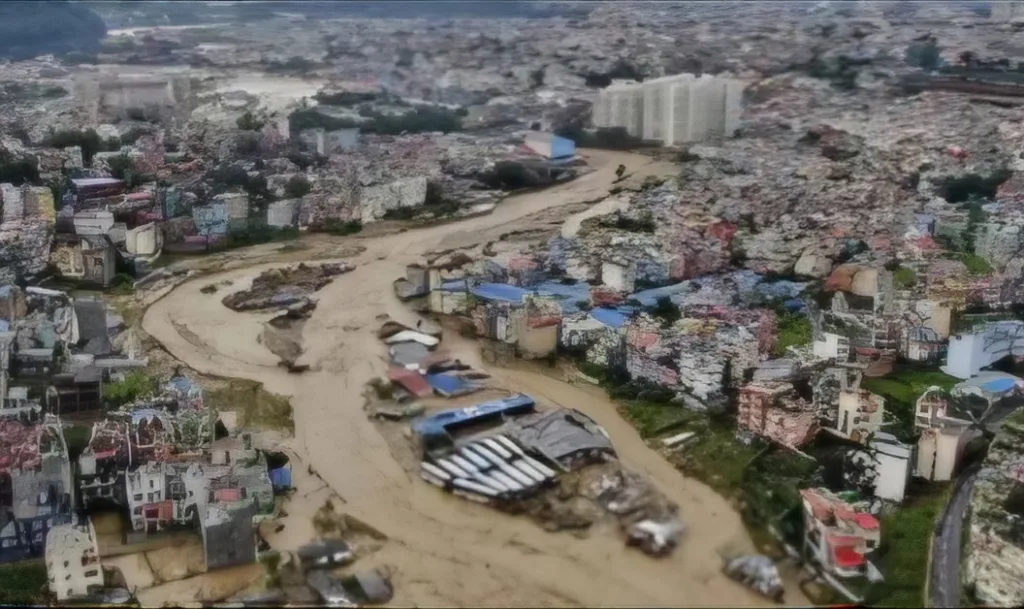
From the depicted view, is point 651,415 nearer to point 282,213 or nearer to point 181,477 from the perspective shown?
point 181,477

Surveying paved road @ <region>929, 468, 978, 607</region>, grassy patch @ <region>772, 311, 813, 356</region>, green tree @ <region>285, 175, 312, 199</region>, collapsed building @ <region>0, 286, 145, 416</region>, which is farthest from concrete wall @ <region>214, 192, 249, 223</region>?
paved road @ <region>929, 468, 978, 607</region>

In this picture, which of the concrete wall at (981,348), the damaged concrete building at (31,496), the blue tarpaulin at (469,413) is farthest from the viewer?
the concrete wall at (981,348)

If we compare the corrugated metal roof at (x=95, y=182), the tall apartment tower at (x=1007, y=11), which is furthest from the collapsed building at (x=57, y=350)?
the tall apartment tower at (x=1007, y=11)

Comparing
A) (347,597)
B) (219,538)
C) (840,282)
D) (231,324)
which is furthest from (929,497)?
(231,324)

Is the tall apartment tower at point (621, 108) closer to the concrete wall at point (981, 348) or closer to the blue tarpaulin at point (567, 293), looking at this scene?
the blue tarpaulin at point (567, 293)

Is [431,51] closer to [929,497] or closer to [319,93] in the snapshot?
[319,93]
